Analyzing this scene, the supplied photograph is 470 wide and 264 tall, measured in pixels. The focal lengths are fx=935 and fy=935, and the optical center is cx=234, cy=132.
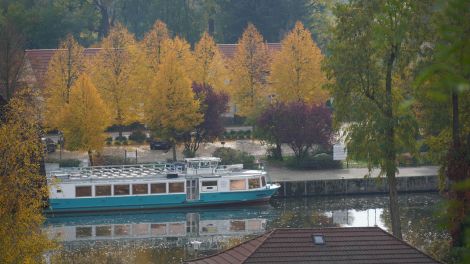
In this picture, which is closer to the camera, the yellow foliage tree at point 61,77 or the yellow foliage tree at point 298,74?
the yellow foliage tree at point 61,77

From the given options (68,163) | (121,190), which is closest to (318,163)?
(121,190)

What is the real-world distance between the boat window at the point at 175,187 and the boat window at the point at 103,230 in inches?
240

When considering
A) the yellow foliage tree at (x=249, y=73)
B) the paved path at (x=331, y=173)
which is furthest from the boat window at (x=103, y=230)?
the yellow foliage tree at (x=249, y=73)

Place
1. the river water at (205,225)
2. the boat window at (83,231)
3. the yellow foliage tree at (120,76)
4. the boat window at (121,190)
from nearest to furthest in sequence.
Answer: the river water at (205,225) → the boat window at (83,231) → the boat window at (121,190) → the yellow foliage tree at (120,76)

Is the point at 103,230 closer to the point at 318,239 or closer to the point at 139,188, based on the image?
the point at 139,188

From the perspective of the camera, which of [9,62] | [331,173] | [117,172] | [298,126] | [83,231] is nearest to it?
[83,231]

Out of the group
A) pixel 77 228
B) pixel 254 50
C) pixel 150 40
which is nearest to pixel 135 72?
pixel 150 40

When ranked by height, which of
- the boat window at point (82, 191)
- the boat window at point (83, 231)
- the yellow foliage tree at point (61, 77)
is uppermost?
the yellow foliage tree at point (61, 77)

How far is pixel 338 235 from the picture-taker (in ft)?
79.9

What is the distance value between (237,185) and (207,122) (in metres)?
9.84

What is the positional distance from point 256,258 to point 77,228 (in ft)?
78.5

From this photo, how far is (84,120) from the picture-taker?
56.2 m

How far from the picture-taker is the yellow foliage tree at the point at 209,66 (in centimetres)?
6944

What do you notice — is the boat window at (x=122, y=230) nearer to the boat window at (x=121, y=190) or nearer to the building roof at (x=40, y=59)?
the boat window at (x=121, y=190)
